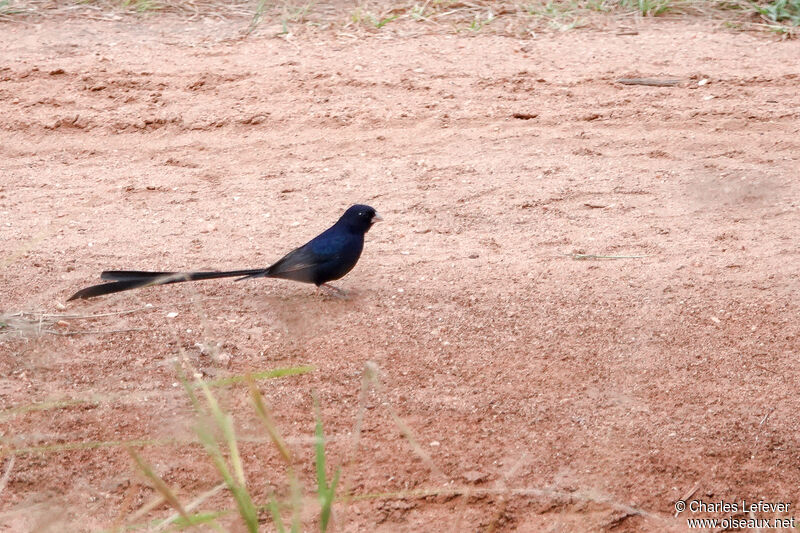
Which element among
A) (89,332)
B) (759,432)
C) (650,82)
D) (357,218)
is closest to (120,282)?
(89,332)

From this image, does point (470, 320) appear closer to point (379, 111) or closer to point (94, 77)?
point (379, 111)

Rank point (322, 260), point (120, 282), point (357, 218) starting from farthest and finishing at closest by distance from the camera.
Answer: point (357, 218) < point (322, 260) < point (120, 282)

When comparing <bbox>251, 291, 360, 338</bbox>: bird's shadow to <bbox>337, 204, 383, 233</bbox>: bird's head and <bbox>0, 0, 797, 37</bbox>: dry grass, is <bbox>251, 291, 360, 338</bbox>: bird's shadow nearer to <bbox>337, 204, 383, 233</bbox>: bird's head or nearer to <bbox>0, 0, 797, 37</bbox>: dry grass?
<bbox>337, 204, 383, 233</bbox>: bird's head

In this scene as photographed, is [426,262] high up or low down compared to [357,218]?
down

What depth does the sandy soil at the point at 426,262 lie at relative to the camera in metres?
3.55

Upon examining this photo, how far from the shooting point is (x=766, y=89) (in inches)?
270

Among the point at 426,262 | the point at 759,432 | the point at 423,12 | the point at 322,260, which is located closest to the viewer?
the point at 759,432

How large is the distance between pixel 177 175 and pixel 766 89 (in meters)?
4.13

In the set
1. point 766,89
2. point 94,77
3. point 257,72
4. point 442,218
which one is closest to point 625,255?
point 442,218

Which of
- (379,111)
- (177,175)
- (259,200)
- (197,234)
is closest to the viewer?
(197,234)

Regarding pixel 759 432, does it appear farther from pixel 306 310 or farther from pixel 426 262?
pixel 306 310

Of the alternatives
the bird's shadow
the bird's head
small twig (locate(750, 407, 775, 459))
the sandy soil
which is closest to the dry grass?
the sandy soil

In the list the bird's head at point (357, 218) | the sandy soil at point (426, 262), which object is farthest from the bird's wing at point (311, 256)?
the sandy soil at point (426, 262)

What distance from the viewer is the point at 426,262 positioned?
197 inches
